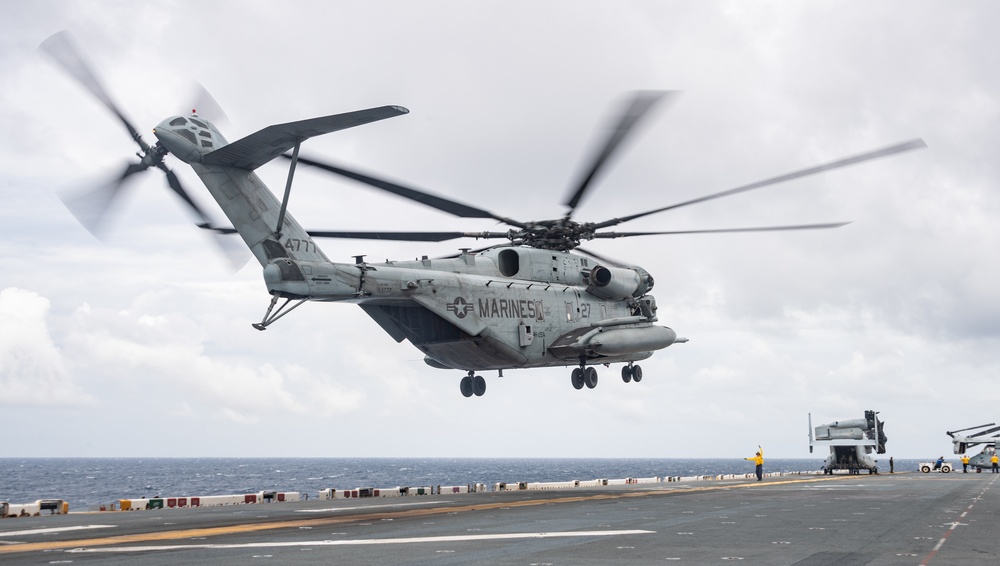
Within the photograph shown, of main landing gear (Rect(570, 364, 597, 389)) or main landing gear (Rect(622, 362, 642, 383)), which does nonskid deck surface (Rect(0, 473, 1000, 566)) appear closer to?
main landing gear (Rect(570, 364, 597, 389))

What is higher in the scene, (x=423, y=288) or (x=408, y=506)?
(x=423, y=288)

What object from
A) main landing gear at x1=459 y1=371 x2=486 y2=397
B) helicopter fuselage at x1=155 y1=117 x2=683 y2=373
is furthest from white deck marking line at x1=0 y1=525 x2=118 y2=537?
main landing gear at x1=459 y1=371 x2=486 y2=397

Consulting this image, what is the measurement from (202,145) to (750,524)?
54.9 ft

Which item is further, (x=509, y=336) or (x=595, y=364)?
(x=595, y=364)

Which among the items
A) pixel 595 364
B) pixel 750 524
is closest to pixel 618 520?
pixel 750 524

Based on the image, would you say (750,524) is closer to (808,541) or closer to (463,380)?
(808,541)

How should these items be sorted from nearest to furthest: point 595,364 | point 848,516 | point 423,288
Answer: point 848,516 < point 423,288 < point 595,364

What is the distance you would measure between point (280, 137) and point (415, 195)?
15.0 feet

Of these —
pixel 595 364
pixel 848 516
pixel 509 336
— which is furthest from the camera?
pixel 595 364

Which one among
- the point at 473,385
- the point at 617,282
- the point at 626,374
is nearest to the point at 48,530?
the point at 473,385

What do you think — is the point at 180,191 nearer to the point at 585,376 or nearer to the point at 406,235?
the point at 406,235

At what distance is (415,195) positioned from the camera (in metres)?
24.6

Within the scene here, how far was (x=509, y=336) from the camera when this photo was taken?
2942cm

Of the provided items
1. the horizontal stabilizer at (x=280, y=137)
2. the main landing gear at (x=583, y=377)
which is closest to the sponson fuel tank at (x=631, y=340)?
the main landing gear at (x=583, y=377)
